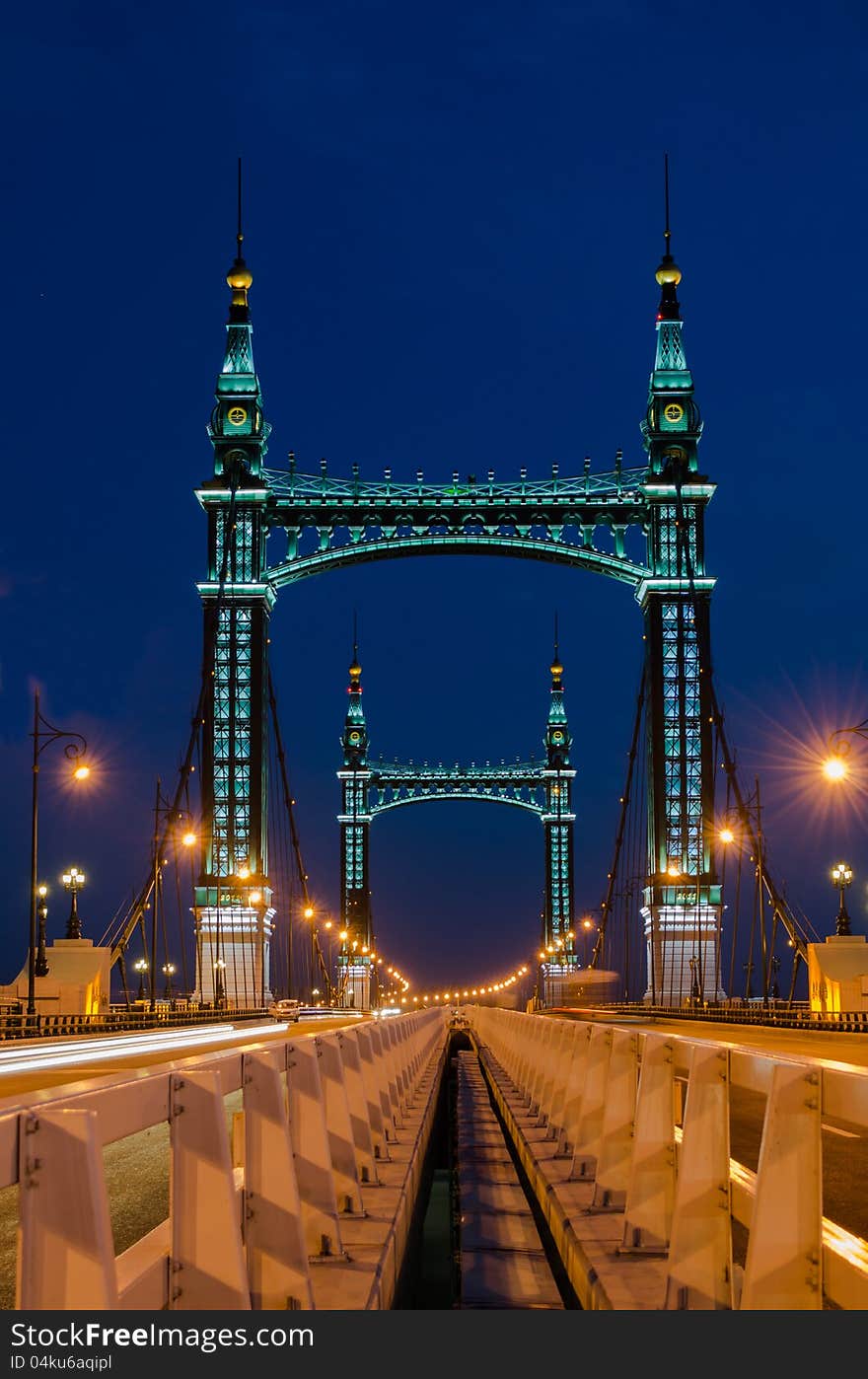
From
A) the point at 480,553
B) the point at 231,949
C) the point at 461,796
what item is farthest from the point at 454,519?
the point at 461,796

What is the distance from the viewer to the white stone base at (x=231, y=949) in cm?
6875

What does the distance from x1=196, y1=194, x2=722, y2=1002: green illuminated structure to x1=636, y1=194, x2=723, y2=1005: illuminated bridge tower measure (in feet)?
0.26

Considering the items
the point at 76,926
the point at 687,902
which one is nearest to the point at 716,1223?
the point at 76,926

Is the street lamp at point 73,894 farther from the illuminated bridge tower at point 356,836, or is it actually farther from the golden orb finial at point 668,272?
the illuminated bridge tower at point 356,836

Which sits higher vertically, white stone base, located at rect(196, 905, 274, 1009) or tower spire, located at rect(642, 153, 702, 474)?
tower spire, located at rect(642, 153, 702, 474)

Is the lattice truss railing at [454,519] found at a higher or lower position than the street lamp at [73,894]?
Result: higher

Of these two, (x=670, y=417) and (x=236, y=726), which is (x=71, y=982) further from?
(x=670, y=417)

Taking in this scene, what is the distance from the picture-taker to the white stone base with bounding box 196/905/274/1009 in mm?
68750

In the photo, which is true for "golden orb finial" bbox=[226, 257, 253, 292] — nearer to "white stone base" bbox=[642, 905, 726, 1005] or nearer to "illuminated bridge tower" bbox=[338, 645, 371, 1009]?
"white stone base" bbox=[642, 905, 726, 1005]

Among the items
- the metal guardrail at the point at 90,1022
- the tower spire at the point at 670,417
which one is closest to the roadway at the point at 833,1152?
the metal guardrail at the point at 90,1022

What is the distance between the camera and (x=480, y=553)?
77.7 m

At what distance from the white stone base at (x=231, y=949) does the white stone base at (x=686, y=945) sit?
1579 cm

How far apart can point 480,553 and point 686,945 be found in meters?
20.1

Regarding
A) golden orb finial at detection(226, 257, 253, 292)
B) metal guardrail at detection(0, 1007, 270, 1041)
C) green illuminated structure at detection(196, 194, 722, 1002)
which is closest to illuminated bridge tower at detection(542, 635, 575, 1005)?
green illuminated structure at detection(196, 194, 722, 1002)
